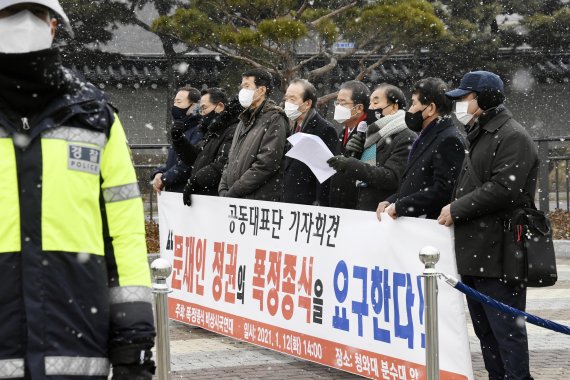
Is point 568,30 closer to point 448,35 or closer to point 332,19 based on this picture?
point 448,35

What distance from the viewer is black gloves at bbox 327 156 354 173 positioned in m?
7.30

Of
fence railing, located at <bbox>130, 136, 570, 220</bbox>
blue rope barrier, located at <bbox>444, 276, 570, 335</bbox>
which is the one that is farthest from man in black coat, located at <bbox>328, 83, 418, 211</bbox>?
fence railing, located at <bbox>130, 136, 570, 220</bbox>

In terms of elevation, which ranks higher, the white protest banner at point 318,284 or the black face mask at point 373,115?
the black face mask at point 373,115

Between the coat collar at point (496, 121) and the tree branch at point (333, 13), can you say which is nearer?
the coat collar at point (496, 121)

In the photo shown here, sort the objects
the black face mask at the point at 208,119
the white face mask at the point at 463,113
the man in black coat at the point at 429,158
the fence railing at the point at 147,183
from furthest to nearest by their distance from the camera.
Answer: the fence railing at the point at 147,183 < the black face mask at the point at 208,119 < the man in black coat at the point at 429,158 < the white face mask at the point at 463,113

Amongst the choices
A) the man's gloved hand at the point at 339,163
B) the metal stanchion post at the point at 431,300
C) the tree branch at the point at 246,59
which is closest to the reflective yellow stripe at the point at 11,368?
the metal stanchion post at the point at 431,300

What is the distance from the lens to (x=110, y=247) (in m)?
3.22

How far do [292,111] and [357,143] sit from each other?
94 centimetres

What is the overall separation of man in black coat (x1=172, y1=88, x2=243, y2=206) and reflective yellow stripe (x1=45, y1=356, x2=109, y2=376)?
616 cm

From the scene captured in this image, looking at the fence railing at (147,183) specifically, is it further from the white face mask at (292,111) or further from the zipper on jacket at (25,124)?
the zipper on jacket at (25,124)

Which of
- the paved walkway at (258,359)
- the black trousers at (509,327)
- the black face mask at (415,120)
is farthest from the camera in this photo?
the paved walkway at (258,359)

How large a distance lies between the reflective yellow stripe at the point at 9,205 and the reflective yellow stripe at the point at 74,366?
12.4 inches

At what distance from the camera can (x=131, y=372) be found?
3109mm

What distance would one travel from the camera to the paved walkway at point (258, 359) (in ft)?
23.7
